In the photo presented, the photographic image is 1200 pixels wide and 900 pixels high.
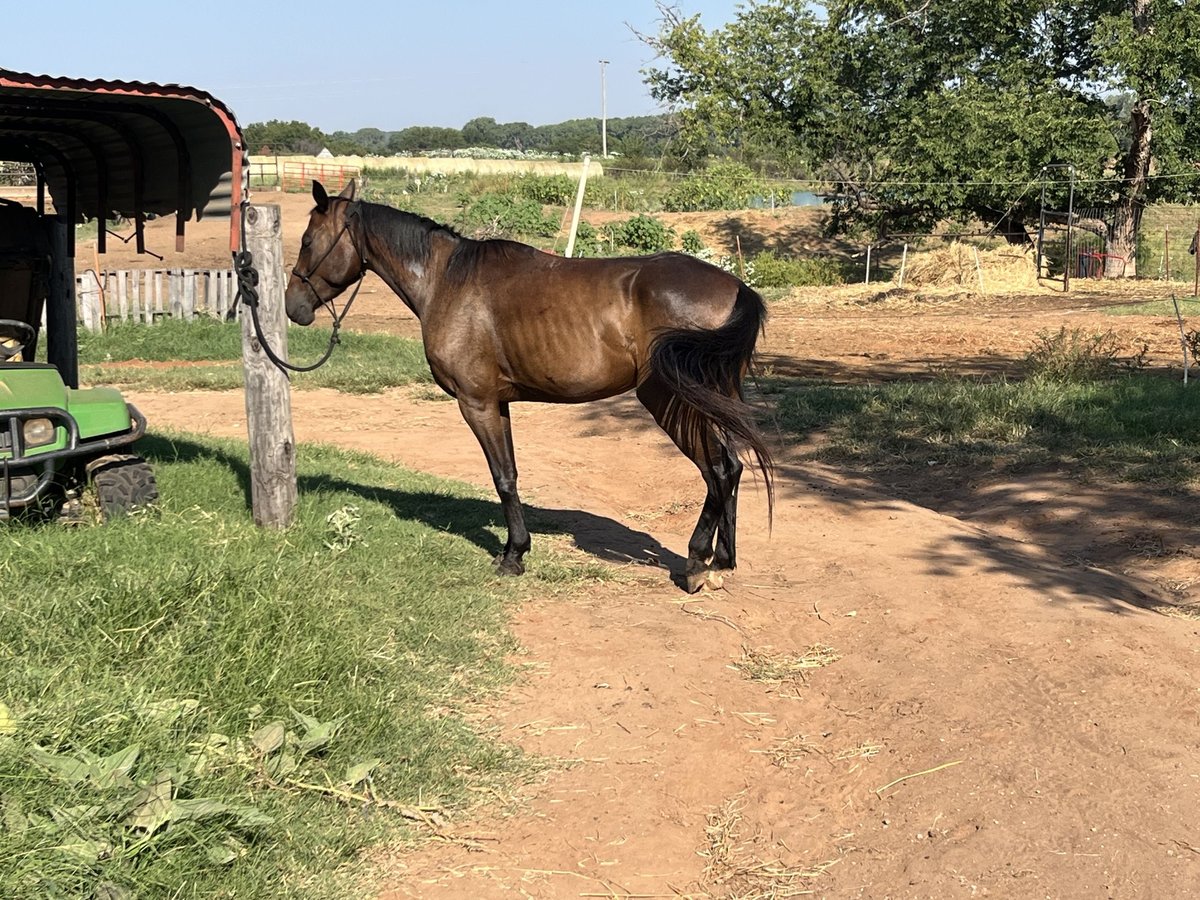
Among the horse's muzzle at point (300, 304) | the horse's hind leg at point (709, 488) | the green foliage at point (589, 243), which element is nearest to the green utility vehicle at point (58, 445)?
the horse's muzzle at point (300, 304)

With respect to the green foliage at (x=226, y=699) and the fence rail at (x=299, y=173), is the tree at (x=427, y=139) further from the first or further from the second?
the green foliage at (x=226, y=699)

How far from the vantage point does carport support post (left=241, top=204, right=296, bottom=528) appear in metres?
6.51

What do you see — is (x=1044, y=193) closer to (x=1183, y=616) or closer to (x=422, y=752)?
(x=1183, y=616)

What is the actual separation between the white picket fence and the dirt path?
Answer: 1334 cm

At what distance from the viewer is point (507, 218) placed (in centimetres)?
3641

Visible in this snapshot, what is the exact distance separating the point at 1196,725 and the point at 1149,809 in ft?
2.47

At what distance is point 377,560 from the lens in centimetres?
642

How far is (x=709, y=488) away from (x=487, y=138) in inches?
7076

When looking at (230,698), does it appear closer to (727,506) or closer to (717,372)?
(717,372)

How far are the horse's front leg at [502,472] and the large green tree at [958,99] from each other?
1069 inches

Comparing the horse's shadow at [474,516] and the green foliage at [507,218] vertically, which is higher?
the green foliage at [507,218]

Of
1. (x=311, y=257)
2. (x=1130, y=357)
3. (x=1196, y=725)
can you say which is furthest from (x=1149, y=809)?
(x=1130, y=357)

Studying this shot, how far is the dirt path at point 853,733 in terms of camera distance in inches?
145

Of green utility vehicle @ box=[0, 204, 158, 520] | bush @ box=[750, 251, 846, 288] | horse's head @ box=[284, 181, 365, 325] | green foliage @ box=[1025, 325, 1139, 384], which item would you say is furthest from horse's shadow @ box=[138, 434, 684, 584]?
bush @ box=[750, 251, 846, 288]
